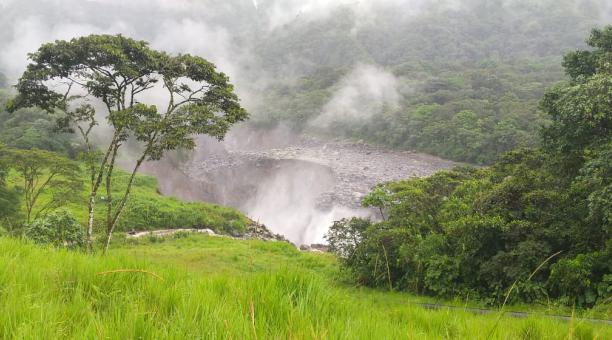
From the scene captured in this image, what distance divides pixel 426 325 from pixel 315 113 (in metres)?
Result: 92.7

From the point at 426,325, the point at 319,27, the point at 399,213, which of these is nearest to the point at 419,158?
the point at 399,213

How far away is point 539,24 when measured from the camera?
136m

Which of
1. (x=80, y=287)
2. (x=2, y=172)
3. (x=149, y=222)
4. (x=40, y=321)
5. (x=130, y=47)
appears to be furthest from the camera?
(x=149, y=222)

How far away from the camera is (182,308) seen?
8.39 feet

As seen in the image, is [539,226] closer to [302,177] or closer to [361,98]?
[302,177]

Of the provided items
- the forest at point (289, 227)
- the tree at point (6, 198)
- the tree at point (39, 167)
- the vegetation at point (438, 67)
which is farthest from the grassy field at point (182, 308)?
the vegetation at point (438, 67)

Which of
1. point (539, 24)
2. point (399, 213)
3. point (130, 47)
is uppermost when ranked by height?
point (539, 24)

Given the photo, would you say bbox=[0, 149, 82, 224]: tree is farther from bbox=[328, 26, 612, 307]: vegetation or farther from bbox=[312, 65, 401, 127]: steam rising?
bbox=[312, 65, 401, 127]: steam rising

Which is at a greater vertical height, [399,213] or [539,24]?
[539,24]

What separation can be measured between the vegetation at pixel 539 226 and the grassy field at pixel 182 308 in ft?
22.8

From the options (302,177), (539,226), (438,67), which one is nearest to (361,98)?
(438,67)

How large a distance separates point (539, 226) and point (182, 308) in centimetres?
1411

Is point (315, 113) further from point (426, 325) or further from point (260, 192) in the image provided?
point (426, 325)

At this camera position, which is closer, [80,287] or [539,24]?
[80,287]
